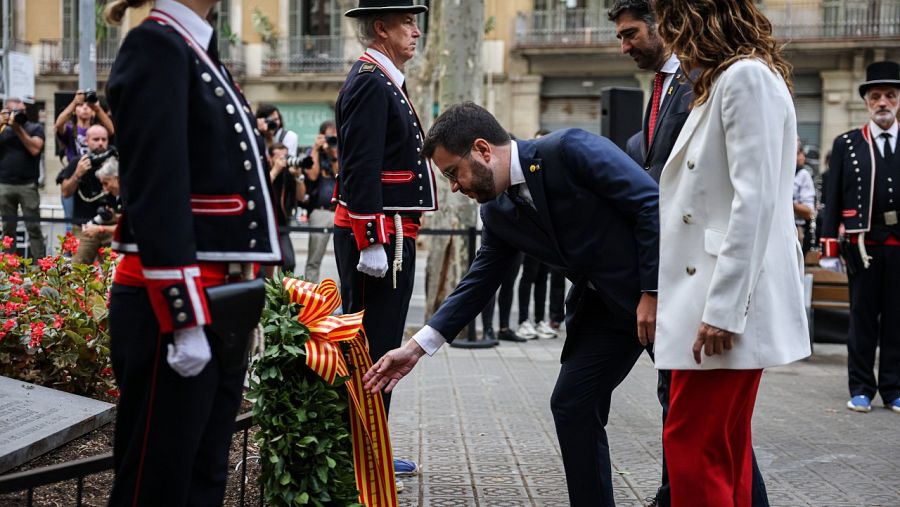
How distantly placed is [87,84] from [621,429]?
9.14 metres

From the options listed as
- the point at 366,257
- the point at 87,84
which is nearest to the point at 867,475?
the point at 366,257

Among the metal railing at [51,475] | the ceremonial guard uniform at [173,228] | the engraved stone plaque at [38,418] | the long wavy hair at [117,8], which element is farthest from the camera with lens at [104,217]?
the ceremonial guard uniform at [173,228]

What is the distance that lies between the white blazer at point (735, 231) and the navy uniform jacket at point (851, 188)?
15.5ft

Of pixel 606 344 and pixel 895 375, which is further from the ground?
pixel 606 344

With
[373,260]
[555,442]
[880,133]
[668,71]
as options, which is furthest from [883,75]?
[373,260]

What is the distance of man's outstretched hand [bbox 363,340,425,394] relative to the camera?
3982mm

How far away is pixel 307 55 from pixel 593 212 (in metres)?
36.3

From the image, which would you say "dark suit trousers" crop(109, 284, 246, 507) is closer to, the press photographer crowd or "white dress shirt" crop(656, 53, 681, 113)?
"white dress shirt" crop(656, 53, 681, 113)

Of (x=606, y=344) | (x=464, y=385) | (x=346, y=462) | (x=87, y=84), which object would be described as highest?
(x=87, y=84)

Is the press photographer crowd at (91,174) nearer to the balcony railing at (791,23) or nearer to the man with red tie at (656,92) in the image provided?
the man with red tie at (656,92)

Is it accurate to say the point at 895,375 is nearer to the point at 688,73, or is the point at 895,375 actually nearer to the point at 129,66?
the point at 688,73

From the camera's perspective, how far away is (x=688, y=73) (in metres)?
3.38

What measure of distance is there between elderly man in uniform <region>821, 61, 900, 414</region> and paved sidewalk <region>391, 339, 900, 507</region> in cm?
26

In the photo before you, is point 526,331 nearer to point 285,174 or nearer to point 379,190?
point 285,174
